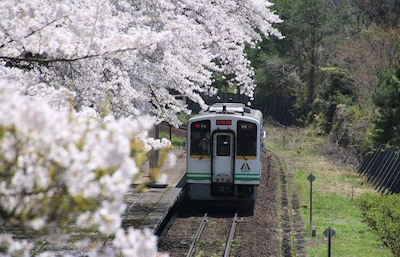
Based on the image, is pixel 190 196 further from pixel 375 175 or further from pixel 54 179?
pixel 54 179

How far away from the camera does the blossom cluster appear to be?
278cm

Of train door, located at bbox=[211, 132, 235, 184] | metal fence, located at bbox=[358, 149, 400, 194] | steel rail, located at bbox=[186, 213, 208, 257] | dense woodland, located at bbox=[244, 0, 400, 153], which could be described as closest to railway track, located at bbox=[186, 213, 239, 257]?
steel rail, located at bbox=[186, 213, 208, 257]

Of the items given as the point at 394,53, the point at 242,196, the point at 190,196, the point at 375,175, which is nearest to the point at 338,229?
the point at 242,196

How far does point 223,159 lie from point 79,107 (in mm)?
7743

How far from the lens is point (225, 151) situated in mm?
15430

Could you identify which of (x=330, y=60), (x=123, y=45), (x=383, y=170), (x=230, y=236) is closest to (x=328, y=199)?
(x=383, y=170)

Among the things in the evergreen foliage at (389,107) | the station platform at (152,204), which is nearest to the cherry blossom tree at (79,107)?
the station platform at (152,204)

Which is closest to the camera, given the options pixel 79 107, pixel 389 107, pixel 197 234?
pixel 79 107

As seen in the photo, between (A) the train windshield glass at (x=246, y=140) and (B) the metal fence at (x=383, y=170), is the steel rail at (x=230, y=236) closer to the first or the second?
(A) the train windshield glass at (x=246, y=140)

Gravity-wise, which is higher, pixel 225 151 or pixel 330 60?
pixel 330 60

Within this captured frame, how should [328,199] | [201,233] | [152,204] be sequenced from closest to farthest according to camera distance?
[201,233], [152,204], [328,199]

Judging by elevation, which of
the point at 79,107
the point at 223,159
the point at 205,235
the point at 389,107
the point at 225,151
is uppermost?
the point at 79,107

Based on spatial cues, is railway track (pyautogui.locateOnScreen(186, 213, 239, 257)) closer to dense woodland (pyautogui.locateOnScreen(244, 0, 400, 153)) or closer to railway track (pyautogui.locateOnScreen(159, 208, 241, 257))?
railway track (pyautogui.locateOnScreen(159, 208, 241, 257))

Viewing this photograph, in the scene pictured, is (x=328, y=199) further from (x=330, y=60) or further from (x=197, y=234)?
(x=330, y=60)
